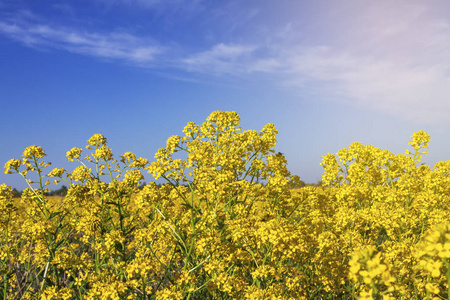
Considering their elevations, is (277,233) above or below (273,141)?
below

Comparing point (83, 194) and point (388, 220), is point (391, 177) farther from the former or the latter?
point (83, 194)

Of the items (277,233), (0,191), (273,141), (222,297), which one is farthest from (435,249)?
(0,191)

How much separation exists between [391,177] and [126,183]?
7.39 meters

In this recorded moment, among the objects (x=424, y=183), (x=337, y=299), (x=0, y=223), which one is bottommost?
(x=337, y=299)

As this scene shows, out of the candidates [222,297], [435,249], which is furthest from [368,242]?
[435,249]

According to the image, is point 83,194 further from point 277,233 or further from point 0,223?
point 277,233

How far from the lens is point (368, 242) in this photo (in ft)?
21.2

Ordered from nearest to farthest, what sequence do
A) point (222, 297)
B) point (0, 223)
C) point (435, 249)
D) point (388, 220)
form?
point (435, 249) < point (222, 297) < point (388, 220) < point (0, 223)

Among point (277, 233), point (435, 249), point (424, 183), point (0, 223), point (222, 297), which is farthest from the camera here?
point (424, 183)

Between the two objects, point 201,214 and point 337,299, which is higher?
point 201,214

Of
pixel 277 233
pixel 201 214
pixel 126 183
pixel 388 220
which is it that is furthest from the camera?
pixel 388 220

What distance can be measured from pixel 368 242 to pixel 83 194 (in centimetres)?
541

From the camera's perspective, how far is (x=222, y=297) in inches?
205

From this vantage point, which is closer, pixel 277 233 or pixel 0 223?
pixel 277 233
